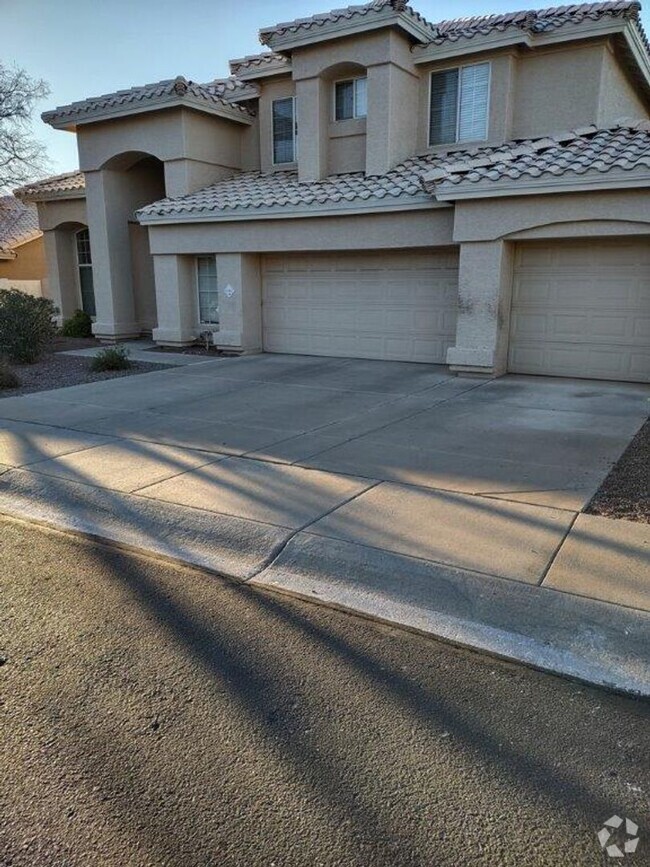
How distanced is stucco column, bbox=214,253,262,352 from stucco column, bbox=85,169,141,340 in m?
4.57

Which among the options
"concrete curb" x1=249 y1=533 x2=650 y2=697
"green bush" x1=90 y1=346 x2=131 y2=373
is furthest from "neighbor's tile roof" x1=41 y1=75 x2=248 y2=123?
"concrete curb" x1=249 y1=533 x2=650 y2=697

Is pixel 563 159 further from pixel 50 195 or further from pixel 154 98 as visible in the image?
pixel 50 195

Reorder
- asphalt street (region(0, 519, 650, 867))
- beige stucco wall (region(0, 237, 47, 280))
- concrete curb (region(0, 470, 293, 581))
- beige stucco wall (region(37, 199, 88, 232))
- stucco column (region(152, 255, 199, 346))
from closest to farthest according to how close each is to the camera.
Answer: asphalt street (region(0, 519, 650, 867)) → concrete curb (region(0, 470, 293, 581)) → stucco column (region(152, 255, 199, 346)) → beige stucco wall (region(37, 199, 88, 232)) → beige stucco wall (region(0, 237, 47, 280))

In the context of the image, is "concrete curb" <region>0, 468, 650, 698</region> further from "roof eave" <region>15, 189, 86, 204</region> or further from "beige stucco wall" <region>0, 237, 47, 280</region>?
"beige stucco wall" <region>0, 237, 47, 280</region>

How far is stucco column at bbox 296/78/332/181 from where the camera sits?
50.5 feet

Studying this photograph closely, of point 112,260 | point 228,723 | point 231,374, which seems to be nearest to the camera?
point 228,723

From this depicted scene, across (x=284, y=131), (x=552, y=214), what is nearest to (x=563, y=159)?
(x=552, y=214)

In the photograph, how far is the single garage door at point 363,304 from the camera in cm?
1373

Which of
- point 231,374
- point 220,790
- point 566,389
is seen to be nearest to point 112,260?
point 231,374

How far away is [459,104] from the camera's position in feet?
49.3

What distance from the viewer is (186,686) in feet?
11.0

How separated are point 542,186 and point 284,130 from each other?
891 cm

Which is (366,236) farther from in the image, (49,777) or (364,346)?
(49,777)

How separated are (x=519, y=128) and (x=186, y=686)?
14804mm
